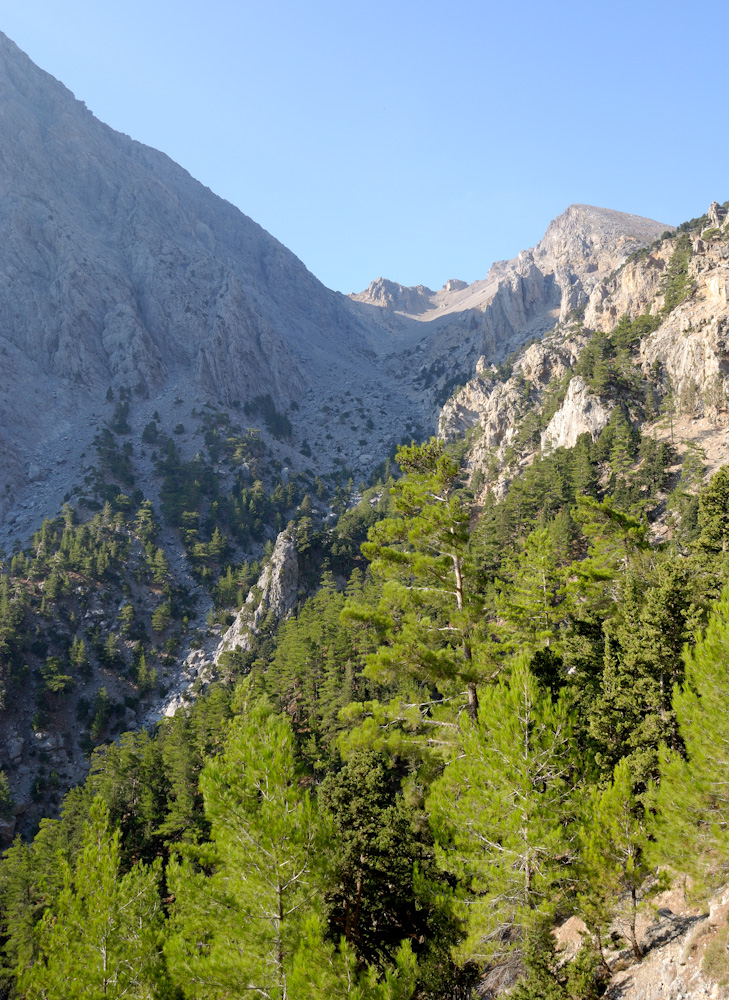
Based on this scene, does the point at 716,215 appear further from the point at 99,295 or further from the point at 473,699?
the point at 99,295

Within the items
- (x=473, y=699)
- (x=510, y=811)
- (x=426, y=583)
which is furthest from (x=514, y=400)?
(x=510, y=811)

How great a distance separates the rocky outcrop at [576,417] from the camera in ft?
242

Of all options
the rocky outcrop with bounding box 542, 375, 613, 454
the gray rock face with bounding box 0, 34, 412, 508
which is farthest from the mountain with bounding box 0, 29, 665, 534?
the rocky outcrop with bounding box 542, 375, 613, 454

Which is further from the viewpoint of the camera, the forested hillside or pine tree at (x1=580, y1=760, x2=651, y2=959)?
pine tree at (x1=580, y1=760, x2=651, y2=959)

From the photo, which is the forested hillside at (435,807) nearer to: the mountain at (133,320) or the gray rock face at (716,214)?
the gray rock face at (716,214)

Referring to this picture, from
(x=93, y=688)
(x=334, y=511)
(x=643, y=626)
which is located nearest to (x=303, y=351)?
(x=334, y=511)

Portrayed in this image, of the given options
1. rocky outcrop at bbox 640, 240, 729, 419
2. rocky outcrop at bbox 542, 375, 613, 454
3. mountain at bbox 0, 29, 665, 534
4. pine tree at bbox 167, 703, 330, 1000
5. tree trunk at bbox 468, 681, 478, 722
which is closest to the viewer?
pine tree at bbox 167, 703, 330, 1000

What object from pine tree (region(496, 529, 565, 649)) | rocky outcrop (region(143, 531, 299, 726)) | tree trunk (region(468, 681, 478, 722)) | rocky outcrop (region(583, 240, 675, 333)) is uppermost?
rocky outcrop (region(583, 240, 675, 333))

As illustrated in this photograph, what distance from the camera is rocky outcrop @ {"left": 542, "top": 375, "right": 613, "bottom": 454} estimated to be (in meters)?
73.7

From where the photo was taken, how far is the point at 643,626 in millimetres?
19203

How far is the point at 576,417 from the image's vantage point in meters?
77.2

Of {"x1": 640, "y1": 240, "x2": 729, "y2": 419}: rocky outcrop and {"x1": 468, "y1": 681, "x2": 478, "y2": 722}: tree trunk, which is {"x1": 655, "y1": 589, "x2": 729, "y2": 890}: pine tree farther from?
{"x1": 640, "y1": 240, "x2": 729, "y2": 419}: rocky outcrop

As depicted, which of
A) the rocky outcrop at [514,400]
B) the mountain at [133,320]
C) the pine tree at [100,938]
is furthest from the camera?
the mountain at [133,320]

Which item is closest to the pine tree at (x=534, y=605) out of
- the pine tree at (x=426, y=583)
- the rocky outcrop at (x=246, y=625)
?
the pine tree at (x=426, y=583)
